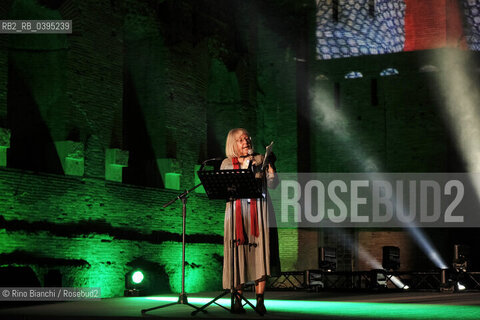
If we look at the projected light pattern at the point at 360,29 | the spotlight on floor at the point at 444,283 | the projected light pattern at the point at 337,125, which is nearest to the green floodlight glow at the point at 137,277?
the spotlight on floor at the point at 444,283

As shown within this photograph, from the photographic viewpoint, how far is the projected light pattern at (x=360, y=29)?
19.3m

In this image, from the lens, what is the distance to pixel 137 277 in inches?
543

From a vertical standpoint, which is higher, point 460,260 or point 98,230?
point 98,230

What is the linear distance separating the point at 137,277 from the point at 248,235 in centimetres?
622

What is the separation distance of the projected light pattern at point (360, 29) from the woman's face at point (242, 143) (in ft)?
38.8

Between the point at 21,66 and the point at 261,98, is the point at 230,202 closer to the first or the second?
the point at 21,66

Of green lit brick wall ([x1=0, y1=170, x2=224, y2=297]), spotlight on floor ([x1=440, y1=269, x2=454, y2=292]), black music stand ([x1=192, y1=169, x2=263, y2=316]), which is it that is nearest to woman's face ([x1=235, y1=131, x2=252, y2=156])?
black music stand ([x1=192, y1=169, x2=263, y2=316])

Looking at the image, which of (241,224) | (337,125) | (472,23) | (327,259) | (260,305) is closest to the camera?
(260,305)

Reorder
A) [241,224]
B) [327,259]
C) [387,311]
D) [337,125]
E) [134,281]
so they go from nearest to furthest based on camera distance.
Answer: [241,224] → [387,311] → [134,281] → [327,259] → [337,125]

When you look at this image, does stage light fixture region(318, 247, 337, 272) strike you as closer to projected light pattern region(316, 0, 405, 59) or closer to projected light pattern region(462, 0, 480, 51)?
projected light pattern region(316, 0, 405, 59)

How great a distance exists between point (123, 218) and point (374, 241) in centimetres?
733

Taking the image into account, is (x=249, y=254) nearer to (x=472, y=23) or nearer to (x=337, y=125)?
(x=337, y=125)

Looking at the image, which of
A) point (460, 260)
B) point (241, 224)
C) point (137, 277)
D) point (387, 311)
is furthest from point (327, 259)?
point (241, 224)

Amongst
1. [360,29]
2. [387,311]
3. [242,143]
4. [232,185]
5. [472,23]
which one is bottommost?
[387,311]
